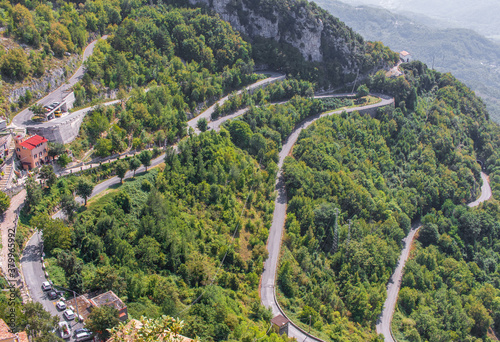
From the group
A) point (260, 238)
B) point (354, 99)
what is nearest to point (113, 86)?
point (260, 238)

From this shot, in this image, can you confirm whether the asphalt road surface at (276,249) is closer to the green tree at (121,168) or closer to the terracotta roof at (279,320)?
the terracotta roof at (279,320)

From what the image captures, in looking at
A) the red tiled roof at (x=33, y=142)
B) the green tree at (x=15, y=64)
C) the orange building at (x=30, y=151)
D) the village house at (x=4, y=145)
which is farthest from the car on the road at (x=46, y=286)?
the green tree at (x=15, y=64)

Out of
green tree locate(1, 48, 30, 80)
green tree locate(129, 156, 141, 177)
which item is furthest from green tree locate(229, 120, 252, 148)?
green tree locate(1, 48, 30, 80)

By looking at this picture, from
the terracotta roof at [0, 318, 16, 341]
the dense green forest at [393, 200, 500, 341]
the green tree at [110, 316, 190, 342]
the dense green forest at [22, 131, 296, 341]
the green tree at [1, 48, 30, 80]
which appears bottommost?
the dense green forest at [393, 200, 500, 341]

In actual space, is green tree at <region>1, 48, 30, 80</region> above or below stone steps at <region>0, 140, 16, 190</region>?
above

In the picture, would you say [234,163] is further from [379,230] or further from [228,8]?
[228,8]

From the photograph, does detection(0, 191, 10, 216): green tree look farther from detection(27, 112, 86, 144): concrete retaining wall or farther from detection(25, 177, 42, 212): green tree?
detection(27, 112, 86, 144): concrete retaining wall
